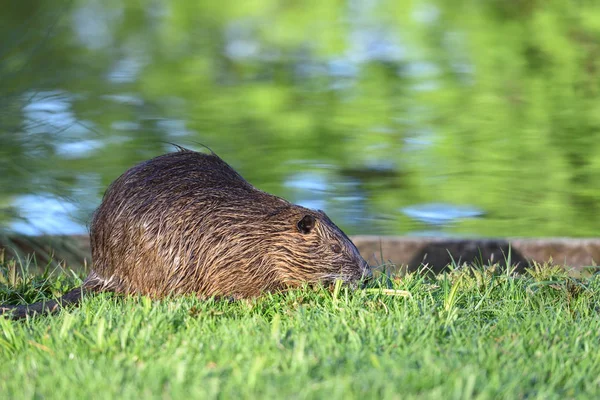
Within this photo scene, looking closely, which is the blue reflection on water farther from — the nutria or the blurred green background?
the nutria

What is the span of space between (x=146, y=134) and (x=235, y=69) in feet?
6.50

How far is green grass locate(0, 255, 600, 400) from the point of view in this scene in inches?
86.4

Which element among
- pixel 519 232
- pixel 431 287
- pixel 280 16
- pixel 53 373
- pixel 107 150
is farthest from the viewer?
pixel 280 16

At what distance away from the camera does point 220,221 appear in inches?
131

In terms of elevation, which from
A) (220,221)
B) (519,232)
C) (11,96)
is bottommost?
(519,232)

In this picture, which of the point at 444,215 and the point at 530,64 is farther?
the point at 530,64

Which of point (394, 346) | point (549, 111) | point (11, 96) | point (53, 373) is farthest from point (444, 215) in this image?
point (53, 373)

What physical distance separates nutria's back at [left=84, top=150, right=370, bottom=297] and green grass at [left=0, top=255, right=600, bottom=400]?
3.5 inches

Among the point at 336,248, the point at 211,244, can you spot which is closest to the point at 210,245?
the point at 211,244

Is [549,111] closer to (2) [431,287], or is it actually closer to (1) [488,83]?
(1) [488,83]

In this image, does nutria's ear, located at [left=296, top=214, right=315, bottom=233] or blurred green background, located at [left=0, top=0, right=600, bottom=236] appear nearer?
nutria's ear, located at [left=296, top=214, right=315, bottom=233]

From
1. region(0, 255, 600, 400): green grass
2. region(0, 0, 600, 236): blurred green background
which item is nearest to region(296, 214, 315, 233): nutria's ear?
region(0, 255, 600, 400): green grass

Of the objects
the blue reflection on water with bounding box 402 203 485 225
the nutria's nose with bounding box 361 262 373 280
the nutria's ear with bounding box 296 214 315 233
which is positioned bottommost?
the blue reflection on water with bounding box 402 203 485 225

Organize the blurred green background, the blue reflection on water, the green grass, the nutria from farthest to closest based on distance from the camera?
the blue reflection on water < the blurred green background < the nutria < the green grass
